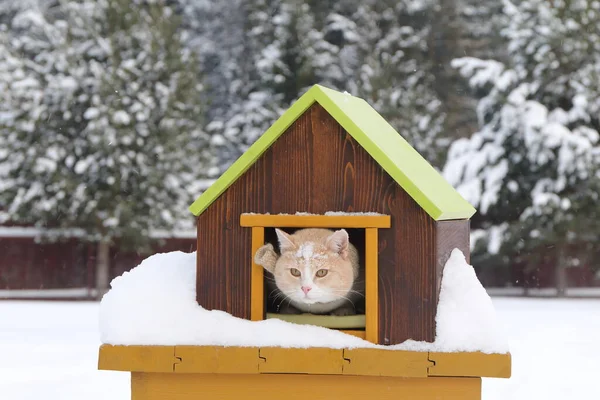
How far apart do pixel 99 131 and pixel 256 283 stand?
1258 centimetres

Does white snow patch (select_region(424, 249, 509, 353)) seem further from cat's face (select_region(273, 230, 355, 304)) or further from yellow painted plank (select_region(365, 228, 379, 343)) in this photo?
cat's face (select_region(273, 230, 355, 304))

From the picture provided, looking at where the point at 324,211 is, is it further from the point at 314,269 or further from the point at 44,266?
the point at 44,266

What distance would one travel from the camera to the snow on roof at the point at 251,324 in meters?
3.38

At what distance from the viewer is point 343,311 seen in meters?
3.69

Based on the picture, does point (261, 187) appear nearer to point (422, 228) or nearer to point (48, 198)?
point (422, 228)

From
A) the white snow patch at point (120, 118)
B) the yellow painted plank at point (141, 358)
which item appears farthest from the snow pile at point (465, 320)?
the white snow patch at point (120, 118)

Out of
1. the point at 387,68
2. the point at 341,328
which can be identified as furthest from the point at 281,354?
the point at 387,68

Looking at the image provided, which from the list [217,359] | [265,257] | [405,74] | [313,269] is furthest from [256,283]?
[405,74]

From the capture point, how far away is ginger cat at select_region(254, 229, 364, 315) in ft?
11.5

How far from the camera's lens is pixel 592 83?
50.8 ft

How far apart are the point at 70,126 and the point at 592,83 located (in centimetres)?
1059

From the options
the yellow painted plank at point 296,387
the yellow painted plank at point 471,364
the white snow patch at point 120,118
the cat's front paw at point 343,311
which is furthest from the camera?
the white snow patch at point 120,118

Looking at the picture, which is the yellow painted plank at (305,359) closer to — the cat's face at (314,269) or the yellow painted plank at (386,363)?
the yellow painted plank at (386,363)

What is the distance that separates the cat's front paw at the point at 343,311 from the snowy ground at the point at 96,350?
12.5ft
